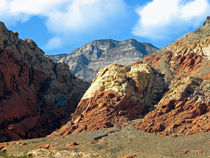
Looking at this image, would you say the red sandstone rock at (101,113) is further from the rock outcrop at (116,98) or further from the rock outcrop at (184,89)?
the rock outcrop at (184,89)

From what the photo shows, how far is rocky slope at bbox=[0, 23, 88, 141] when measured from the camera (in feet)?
215

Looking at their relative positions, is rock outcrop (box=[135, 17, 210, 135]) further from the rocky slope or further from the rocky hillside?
the rocky slope

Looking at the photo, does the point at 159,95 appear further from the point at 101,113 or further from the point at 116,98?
the point at 101,113

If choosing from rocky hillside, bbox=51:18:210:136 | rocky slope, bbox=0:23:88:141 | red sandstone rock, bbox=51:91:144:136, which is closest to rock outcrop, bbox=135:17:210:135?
rocky hillside, bbox=51:18:210:136

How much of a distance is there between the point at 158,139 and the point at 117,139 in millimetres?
7918

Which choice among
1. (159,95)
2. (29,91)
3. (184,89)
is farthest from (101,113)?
(29,91)

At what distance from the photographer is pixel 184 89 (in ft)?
201

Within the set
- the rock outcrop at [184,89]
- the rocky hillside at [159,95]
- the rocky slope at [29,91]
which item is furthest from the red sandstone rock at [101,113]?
the rocky slope at [29,91]

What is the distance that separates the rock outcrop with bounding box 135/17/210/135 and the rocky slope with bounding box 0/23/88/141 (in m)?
29.2

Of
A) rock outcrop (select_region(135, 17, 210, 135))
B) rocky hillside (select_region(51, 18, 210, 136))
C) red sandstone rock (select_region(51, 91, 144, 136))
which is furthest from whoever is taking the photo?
red sandstone rock (select_region(51, 91, 144, 136))

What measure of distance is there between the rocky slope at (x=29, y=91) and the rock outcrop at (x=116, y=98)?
8259 millimetres

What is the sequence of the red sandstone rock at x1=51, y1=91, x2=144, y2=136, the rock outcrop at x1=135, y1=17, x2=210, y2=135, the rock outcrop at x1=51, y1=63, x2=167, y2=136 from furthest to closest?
the rock outcrop at x1=51, y1=63, x2=167, y2=136 < the red sandstone rock at x1=51, y1=91, x2=144, y2=136 < the rock outcrop at x1=135, y1=17, x2=210, y2=135

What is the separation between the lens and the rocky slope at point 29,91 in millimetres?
65562

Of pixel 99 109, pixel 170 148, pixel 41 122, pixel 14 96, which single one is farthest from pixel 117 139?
pixel 14 96
